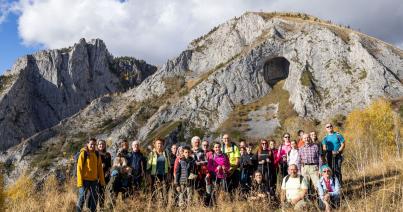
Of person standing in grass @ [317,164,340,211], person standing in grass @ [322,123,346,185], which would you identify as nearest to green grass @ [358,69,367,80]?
person standing in grass @ [322,123,346,185]

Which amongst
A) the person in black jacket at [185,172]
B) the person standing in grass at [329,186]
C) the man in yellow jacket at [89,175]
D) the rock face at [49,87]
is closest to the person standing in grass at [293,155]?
the person standing in grass at [329,186]

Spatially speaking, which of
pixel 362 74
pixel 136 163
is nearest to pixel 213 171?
pixel 136 163

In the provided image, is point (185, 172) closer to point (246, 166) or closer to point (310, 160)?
point (246, 166)

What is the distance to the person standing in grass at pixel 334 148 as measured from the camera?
10.1 metres

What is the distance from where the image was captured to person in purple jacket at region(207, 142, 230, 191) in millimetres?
8977

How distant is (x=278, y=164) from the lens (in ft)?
35.0

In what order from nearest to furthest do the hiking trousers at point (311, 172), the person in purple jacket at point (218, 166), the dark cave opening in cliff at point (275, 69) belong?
the person in purple jacket at point (218, 166) → the hiking trousers at point (311, 172) → the dark cave opening in cliff at point (275, 69)

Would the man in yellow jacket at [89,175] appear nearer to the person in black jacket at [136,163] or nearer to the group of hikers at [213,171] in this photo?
the group of hikers at [213,171]

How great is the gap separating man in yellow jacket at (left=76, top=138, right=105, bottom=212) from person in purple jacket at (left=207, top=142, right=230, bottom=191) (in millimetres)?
2664

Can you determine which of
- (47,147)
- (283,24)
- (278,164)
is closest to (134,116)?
(47,147)

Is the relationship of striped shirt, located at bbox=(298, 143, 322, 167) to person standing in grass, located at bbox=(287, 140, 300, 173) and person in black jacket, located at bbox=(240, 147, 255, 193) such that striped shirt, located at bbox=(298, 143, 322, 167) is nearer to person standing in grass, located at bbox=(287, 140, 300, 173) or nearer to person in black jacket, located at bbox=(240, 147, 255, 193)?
person standing in grass, located at bbox=(287, 140, 300, 173)

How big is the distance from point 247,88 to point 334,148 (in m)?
71.4

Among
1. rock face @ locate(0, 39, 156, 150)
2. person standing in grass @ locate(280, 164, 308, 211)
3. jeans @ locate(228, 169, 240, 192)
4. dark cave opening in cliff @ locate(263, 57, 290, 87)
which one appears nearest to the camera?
person standing in grass @ locate(280, 164, 308, 211)

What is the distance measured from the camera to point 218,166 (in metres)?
9.02
